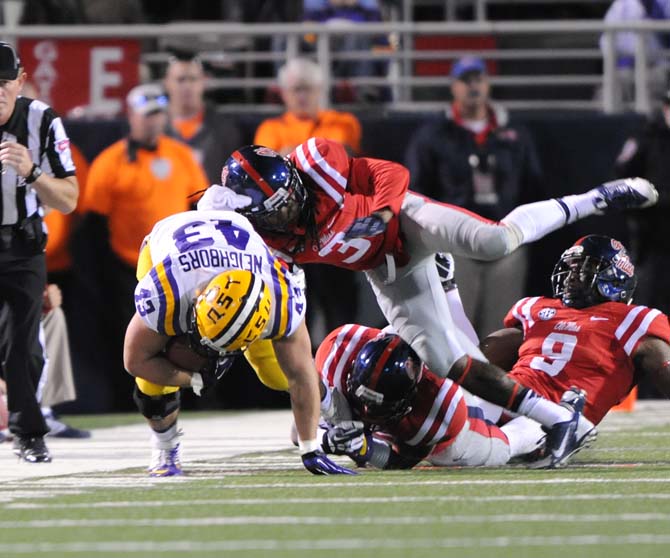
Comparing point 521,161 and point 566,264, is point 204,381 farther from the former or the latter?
point 521,161

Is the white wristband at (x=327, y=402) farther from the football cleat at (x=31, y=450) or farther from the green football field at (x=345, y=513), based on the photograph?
the football cleat at (x=31, y=450)

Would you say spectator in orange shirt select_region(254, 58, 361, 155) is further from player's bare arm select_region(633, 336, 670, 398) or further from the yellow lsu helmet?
the yellow lsu helmet

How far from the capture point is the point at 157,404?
5500 mm

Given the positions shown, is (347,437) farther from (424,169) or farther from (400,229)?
(424,169)

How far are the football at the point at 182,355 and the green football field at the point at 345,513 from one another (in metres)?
0.40

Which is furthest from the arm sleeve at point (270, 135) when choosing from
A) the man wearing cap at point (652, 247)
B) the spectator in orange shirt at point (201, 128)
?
the man wearing cap at point (652, 247)

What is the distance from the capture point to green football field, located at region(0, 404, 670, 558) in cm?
364

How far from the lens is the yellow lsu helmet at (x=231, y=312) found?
5020mm

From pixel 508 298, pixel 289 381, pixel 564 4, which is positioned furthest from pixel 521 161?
pixel 289 381

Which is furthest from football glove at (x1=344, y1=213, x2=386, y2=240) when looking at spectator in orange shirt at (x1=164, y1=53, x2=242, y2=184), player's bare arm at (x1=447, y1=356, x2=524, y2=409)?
spectator in orange shirt at (x1=164, y1=53, x2=242, y2=184)

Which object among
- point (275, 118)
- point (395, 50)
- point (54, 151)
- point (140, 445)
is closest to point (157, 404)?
point (54, 151)

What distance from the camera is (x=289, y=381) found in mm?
5367

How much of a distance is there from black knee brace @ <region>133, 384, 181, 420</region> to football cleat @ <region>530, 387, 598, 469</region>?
1.39 m

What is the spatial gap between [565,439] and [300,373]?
1.15m
